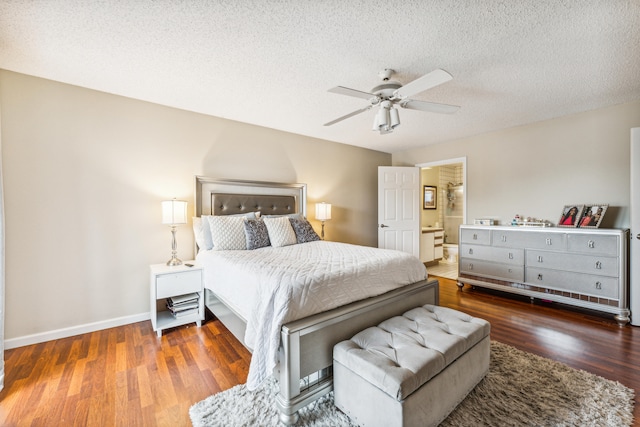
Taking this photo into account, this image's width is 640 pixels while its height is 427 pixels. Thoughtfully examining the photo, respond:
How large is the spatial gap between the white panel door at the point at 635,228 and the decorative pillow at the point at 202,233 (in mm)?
4501

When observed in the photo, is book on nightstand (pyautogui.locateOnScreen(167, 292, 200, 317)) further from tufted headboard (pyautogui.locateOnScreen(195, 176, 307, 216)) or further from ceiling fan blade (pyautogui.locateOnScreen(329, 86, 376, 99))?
ceiling fan blade (pyautogui.locateOnScreen(329, 86, 376, 99))

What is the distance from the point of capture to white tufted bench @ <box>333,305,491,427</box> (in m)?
1.31

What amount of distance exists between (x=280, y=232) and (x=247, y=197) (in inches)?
33.0

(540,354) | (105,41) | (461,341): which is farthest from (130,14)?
(540,354)

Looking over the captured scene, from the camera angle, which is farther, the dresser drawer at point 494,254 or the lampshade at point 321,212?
the lampshade at point 321,212

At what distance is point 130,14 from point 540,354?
3930 mm

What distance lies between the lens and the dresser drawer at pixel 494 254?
11.8ft

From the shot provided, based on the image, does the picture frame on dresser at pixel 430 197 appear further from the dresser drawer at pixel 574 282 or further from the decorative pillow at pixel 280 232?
the decorative pillow at pixel 280 232

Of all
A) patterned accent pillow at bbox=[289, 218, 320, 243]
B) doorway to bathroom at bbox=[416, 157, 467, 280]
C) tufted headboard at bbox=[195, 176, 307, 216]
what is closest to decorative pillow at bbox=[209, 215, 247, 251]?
tufted headboard at bbox=[195, 176, 307, 216]

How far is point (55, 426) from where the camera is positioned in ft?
4.96

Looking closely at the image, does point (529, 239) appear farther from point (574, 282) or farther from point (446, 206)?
point (446, 206)

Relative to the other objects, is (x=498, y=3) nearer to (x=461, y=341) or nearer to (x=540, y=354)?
(x=461, y=341)

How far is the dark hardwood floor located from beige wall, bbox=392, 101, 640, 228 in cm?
145

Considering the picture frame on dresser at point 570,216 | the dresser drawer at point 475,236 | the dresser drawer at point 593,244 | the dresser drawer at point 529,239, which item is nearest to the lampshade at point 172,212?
the dresser drawer at point 475,236
